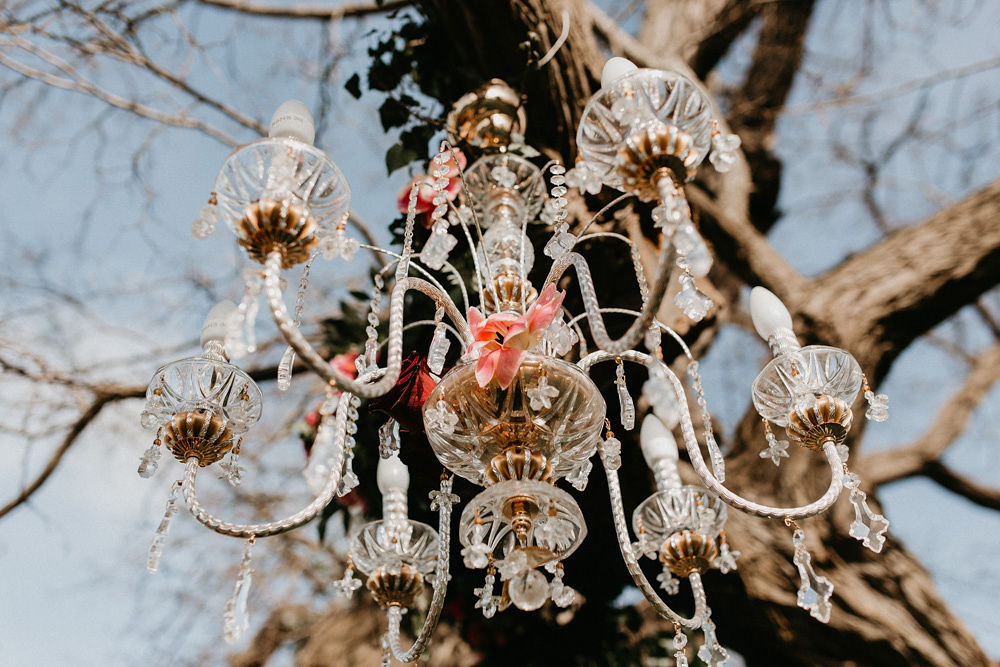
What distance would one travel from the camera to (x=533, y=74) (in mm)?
2359

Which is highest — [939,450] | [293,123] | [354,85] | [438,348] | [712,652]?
[354,85]

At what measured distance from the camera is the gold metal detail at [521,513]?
1338mm

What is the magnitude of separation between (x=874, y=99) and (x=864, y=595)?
10.1ft

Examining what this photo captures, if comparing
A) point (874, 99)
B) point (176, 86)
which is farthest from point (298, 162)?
point (874, 99)

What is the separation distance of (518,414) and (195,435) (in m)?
0.71

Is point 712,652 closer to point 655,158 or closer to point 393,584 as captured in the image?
point 393,584

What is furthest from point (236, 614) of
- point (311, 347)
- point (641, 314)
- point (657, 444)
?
point (657, 444)

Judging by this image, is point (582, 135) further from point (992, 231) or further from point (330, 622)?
point (330, 622)

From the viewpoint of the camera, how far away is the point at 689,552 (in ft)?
5.80

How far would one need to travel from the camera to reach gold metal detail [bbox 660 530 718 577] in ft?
5.78

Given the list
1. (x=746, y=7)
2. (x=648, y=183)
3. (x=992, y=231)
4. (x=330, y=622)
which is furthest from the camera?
(x=746, y=7)

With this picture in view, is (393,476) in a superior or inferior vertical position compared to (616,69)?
inferior

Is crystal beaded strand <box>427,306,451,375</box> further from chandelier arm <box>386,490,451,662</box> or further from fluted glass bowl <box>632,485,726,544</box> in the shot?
fluted glass bowl <box>632,485,726,544</box>

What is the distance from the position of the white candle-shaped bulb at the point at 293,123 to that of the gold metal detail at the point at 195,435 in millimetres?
624
